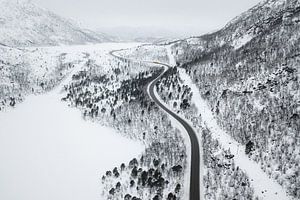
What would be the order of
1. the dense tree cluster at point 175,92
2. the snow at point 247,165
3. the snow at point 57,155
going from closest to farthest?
the snow at point 247,165, the snow at point 57,155, the dense tree cluster at point 175,92

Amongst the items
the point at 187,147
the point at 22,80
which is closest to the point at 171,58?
the point at 22,80

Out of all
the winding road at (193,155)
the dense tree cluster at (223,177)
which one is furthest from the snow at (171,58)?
the dense tree cluster at (223,177)

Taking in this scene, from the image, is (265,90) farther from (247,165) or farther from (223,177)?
(223,177)

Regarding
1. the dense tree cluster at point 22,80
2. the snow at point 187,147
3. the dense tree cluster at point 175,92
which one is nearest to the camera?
the snow at point 187,147

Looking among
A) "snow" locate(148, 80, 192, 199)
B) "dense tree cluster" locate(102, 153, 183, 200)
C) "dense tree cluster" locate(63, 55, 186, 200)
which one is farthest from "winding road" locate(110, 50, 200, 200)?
"dense tree cluster" locate(102, 153, 183, 200)

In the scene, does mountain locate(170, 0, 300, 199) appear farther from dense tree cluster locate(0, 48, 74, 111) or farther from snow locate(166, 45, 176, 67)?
dense tree cluster locate(0, 48, 74, 111)

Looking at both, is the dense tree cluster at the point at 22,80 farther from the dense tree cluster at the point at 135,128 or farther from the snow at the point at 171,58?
the snow at the point at 171,58

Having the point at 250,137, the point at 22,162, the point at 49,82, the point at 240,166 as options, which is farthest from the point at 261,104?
the point at 49,82
